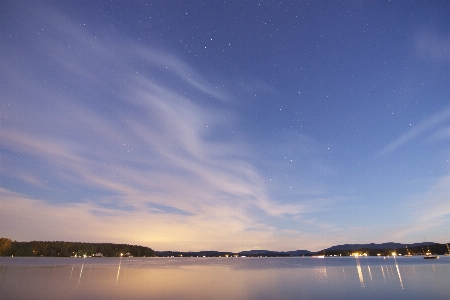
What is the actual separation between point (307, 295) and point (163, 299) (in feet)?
48.6

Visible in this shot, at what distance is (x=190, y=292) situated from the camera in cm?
3628

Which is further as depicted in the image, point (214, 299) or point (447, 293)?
point (447, 293)

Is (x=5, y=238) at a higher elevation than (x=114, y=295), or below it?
higher

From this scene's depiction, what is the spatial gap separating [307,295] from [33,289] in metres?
29.7

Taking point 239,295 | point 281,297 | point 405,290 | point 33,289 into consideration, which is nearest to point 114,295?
point 33,289

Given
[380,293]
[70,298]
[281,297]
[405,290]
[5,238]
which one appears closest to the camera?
[70,298]

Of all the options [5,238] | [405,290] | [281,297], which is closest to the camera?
[281,297]

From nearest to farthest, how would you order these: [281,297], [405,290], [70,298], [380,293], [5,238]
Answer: [70,298], [281,297], [380,293], [405,290], [5,238]

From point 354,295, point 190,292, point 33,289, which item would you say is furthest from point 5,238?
point 354,295

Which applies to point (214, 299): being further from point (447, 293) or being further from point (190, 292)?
point (447, 293)

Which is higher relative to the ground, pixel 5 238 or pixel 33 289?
pixel 5 238

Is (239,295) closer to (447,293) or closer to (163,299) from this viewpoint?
(163,299)

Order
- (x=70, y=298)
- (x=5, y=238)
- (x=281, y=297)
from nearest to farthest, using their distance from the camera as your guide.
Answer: (x=70, y=298), (x=281, y=297), (x=5, y=238)

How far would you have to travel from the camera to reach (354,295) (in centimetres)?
3434
